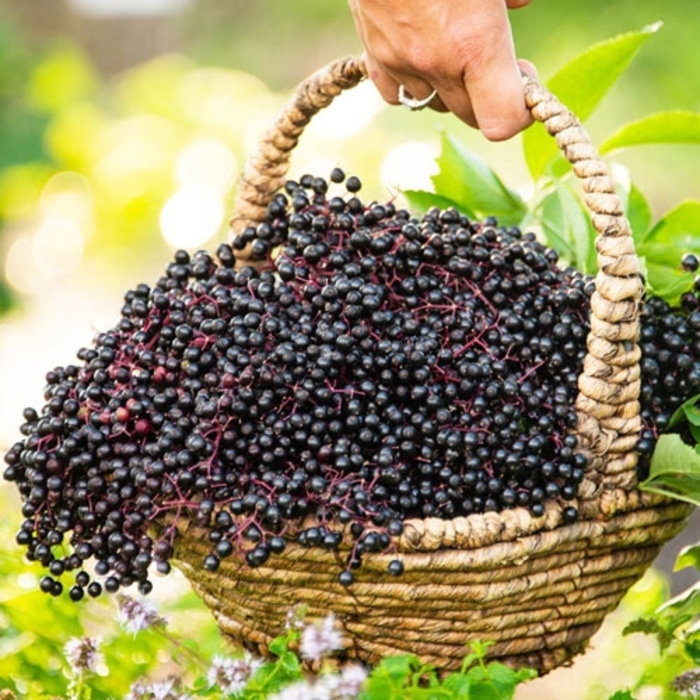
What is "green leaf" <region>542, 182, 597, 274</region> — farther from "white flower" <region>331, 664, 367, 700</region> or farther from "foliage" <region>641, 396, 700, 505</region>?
"white flower" <region>331, 664, 367, 700</region>

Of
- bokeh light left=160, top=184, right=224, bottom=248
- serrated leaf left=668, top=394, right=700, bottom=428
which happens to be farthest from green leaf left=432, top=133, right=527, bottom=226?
bokeh light left=160, top=184, right=224, bottom=248

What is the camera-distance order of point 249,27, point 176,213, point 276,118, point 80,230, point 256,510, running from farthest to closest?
1. point 249,27
2. point 80,230
3. point 176,213
4. point 276,118
5. point 256,510

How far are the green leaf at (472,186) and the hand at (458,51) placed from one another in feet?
0.77

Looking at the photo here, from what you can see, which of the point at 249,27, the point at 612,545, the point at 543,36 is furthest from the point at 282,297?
the point at 249,27

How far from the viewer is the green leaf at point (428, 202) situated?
132 centimetres

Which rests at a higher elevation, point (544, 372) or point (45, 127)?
point (45, 127)

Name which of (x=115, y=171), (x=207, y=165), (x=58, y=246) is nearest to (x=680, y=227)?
(x=207, y=165)

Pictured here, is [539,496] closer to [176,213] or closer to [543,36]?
[176,213]

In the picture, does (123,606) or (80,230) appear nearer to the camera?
(123,606)

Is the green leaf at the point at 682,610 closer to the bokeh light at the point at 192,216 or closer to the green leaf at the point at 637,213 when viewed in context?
the green leaf at the point at 637,213

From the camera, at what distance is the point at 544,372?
1.05 metres

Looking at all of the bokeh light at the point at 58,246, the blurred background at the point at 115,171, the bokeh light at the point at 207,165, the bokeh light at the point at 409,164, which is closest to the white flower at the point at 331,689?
the blurred background at the point at 115,171

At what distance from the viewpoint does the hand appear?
999 mm

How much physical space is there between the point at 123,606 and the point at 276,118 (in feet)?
1.98
